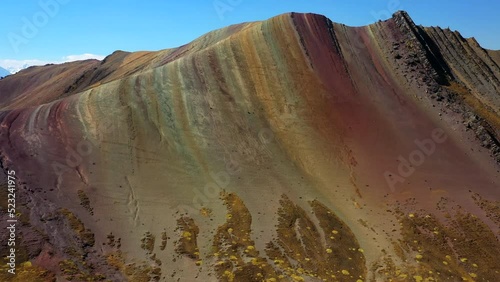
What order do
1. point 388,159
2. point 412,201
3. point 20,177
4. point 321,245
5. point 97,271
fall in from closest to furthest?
point 97,271 → point 321,245 → point 20,177 → point 412,201 → point 388,159

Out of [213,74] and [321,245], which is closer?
[321,245]

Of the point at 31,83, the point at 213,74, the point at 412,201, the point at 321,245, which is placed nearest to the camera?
the point at 321,245

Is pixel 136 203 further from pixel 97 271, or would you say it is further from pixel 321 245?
pixel 321 245

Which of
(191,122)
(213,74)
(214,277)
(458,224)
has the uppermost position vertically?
(213,74)

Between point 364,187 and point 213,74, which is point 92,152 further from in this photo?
point 364,187

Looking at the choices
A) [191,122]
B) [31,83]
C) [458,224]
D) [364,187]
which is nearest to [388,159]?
[364,187]

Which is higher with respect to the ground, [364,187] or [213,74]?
[213,74]
